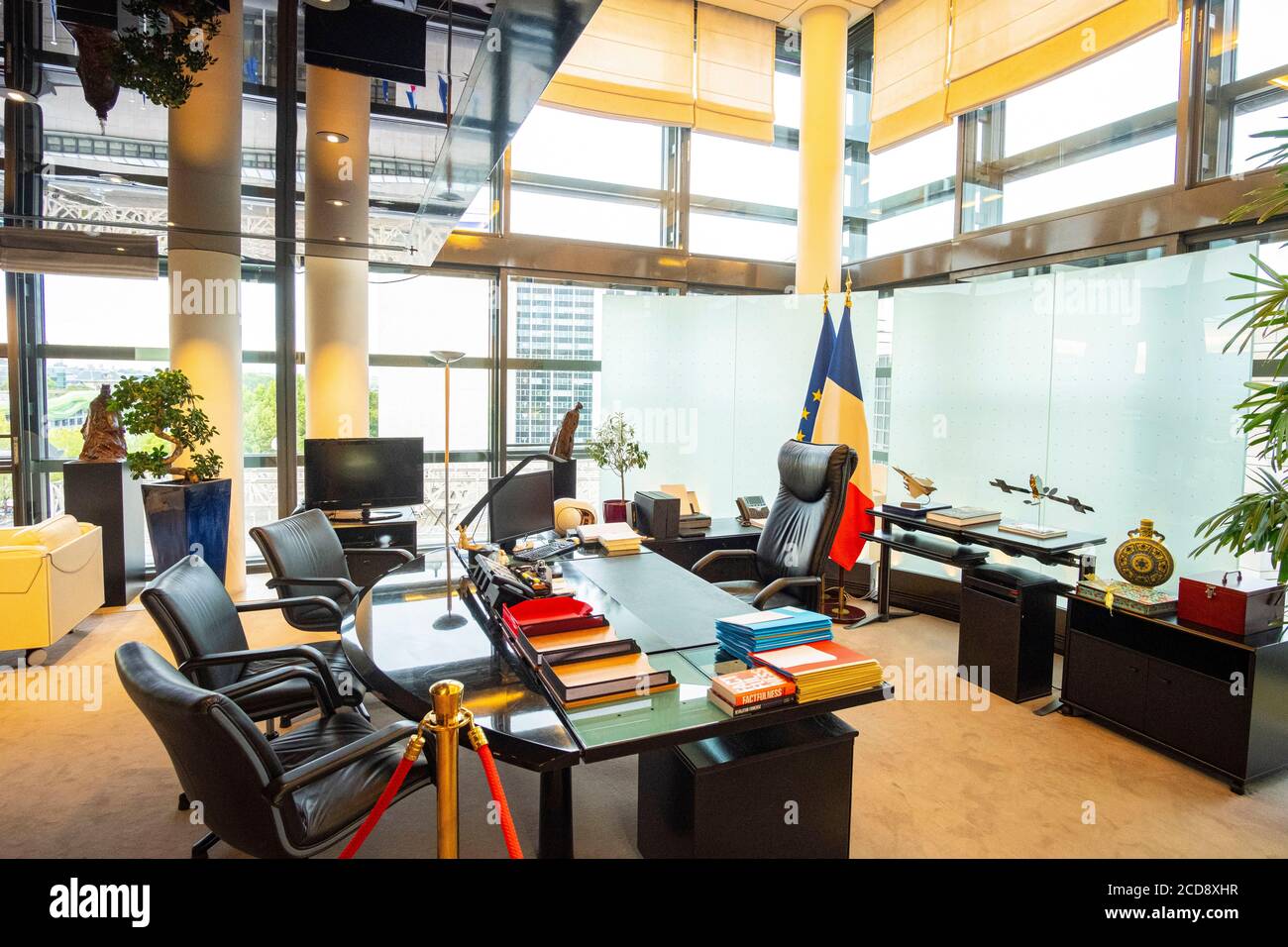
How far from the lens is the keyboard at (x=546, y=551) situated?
328 centimetres

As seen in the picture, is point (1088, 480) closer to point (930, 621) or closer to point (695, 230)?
point (930, 621)

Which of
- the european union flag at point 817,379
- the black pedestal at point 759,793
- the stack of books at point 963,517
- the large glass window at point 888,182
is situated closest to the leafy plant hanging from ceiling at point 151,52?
the black pedestal at point 759,793

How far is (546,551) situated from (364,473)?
2252mm

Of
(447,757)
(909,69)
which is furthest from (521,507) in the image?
(909,69)

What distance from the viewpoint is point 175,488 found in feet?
15.4

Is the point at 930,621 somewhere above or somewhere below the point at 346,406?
below

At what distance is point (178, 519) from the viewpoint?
15.5 ft

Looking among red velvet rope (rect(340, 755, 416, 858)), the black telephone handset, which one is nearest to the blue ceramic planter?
the black telephone handset

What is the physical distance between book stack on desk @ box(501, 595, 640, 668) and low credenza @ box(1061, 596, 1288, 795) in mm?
2580

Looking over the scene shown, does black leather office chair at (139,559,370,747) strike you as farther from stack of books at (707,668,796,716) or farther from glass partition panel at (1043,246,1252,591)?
glass partition panel at (1043,246,1252,591)

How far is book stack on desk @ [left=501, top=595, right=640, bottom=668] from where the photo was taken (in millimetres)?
1937

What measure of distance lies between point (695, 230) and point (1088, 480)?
12.1 feet

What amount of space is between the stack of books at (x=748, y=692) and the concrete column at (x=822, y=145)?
4.46 m
